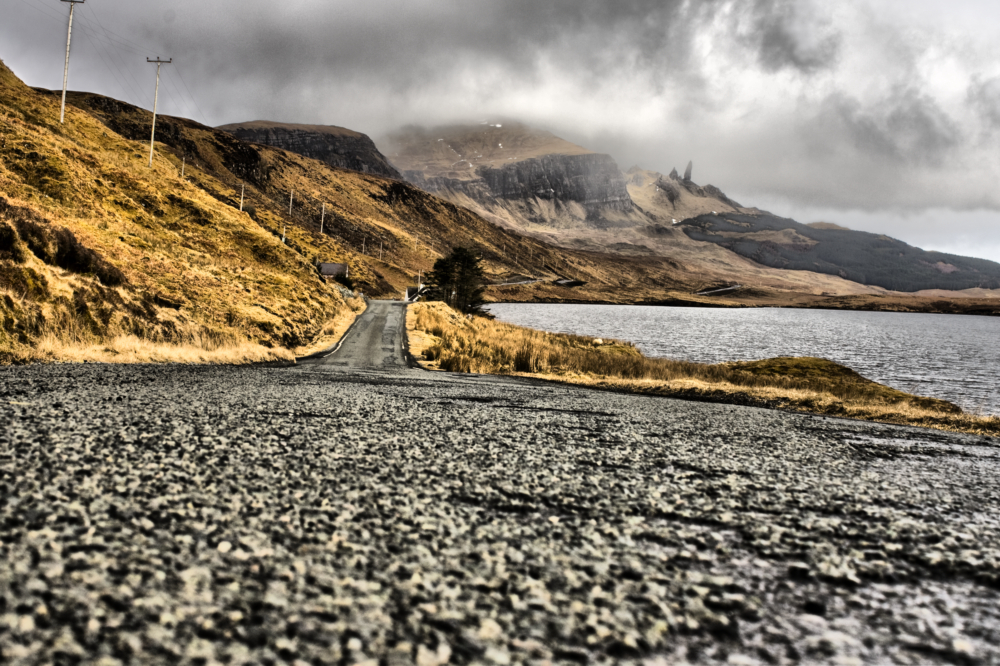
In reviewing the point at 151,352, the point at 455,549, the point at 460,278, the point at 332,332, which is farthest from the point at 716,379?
the point at 460,278

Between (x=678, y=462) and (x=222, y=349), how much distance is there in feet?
59.0

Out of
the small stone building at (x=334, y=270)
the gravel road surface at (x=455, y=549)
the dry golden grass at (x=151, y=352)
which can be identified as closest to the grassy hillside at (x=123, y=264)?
the dry golden grass at (x=151, y=352)

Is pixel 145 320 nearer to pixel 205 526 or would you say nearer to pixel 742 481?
pixel 205 526

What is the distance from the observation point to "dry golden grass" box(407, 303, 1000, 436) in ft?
51.3

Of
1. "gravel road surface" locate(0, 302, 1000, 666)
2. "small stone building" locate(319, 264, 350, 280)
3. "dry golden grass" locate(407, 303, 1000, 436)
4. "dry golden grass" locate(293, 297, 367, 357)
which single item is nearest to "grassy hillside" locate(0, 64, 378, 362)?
"dry golden grass" locate(293, 297, 367, 357)

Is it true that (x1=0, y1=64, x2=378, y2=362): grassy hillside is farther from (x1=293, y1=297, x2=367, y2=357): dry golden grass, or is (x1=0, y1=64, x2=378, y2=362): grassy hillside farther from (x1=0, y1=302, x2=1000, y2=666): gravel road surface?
(x1=0, y1=302, x2=1000, y2=666): gravel road surface

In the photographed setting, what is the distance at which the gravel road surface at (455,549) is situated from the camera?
2672 mm

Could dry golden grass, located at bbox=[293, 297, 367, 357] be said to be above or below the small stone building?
below

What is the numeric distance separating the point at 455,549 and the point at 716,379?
23.1m

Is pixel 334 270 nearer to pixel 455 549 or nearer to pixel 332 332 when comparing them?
pixel 332 332

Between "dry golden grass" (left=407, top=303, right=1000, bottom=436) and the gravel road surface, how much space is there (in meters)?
9.36

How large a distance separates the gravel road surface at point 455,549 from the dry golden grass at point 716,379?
30.7ft

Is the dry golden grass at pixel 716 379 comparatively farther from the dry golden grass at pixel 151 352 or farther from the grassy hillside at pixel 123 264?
the grassy hillside at pixel 123 264

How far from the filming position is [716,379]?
24375 millimetres
